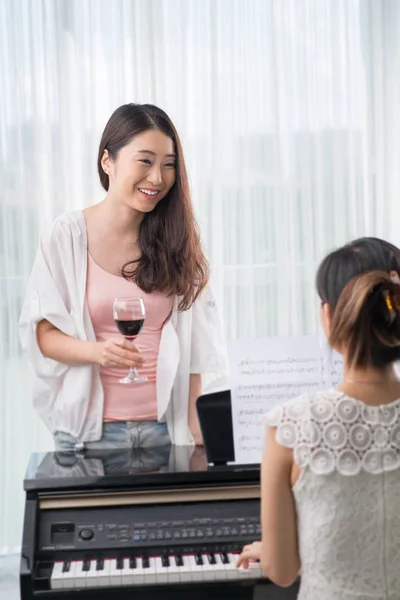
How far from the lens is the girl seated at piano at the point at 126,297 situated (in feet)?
8.55

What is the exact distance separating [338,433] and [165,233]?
1236 mm

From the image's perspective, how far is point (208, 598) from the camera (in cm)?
207

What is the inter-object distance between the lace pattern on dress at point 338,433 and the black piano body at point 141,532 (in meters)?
0.53

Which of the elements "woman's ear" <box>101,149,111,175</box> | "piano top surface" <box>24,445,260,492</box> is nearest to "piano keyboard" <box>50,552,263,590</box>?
"piano top surface" <box>24,445,260,492</box>

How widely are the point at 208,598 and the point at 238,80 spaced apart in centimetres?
296

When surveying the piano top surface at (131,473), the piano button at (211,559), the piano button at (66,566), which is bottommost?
the piano button at (66,566)

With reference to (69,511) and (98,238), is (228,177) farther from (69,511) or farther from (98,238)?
(69,511)

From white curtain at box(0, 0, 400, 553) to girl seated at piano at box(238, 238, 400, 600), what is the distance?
2858 mm

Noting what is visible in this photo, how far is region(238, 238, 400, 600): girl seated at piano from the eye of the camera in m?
1.66

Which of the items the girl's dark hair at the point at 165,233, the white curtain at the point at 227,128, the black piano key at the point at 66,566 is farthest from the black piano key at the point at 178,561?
the white curtain at the point at 227,128

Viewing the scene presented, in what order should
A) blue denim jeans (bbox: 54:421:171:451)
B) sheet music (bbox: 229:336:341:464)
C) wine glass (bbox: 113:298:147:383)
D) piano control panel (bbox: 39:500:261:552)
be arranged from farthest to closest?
blue denim jeans (bbox: 54:421:171:451), wine glass (bbox: 113:298:147:383), sheet music (bbox: 229:336:341:464), piano control panel (bbox: 39:500:261:552)

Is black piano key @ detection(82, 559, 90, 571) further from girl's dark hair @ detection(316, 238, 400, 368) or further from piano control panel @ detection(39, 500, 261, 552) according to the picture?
girl's dark hair @ detection(316, 238, 400, 368)

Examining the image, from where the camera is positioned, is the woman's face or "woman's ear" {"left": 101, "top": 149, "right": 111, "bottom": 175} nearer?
the woman's face

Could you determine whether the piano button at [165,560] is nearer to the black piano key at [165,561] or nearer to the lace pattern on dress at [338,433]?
the black piano key at [165,561]
